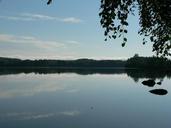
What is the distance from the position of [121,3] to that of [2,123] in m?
29.0

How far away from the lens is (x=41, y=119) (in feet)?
131

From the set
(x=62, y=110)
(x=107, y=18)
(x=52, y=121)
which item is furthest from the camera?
(x=62, y=110)

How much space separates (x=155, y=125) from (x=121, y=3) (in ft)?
93.9

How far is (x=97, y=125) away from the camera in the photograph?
36.6m

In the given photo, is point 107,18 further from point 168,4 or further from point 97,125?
point 97,125

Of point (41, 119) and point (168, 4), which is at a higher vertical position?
point (168, 4)

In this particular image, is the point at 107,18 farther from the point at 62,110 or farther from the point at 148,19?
the point at 62,110

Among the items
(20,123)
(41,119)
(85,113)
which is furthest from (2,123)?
(85,113)

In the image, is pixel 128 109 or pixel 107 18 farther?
pixel 128 109

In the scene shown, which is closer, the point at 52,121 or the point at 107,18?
the point at 107,18

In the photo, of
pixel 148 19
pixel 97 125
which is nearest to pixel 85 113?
pixel 97 125

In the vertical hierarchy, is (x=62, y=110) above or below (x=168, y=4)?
below

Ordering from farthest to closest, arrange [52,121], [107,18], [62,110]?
[62,110], [52,121], [107,18]

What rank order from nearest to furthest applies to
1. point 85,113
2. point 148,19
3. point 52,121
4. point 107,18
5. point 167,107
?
point 107,18 → point 148,19 → point 52,121 → point 85,113 → point 167,107
